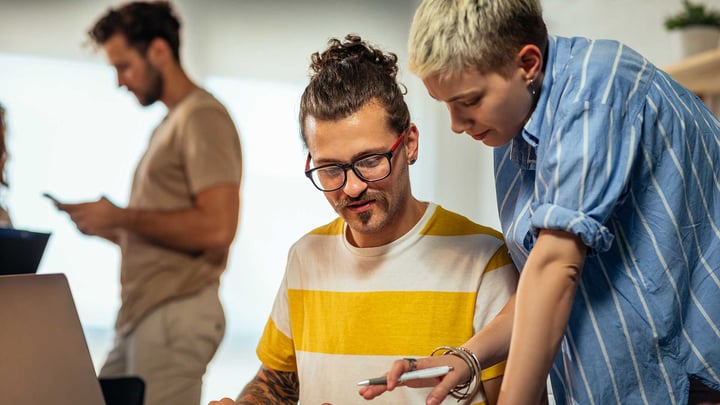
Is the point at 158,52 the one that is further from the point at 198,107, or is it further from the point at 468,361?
the point at 468,361

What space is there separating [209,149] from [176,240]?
1.04 feet

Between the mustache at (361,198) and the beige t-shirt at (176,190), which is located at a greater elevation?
the mustache at (361,198)

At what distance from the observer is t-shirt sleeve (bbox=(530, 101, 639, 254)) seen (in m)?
0.93

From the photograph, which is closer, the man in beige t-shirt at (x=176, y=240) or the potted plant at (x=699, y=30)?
the potted plant at (x=699, y=30)

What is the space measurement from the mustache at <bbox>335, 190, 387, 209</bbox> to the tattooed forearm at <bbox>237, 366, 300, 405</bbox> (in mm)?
342

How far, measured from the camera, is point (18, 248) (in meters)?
1.42

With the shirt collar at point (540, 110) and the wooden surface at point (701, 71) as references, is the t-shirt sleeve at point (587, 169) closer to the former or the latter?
the shirt collar at point (540, 110)

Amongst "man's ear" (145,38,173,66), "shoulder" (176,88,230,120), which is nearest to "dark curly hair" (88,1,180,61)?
"man's ear" (145,38,173,66)

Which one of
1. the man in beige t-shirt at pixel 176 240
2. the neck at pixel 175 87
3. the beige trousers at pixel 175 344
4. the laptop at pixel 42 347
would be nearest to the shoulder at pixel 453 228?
the laptop at pixel 42 347

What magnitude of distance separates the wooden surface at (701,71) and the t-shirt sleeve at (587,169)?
1.52 m

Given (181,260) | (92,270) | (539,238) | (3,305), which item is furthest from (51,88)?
(539,238)

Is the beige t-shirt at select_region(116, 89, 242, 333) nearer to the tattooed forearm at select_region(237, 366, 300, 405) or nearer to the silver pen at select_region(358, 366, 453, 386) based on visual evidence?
the tattooed forearm at select_region(237, 366, 300, 405)

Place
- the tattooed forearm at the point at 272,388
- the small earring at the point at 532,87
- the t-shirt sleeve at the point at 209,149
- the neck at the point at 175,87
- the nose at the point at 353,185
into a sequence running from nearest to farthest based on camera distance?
1. the small earring at the point at 532,87
2. the nose at the point at 353,185
3. the tattooed forearm at the point at 272,388
4. the t-shirt sleeve at the point at 209,149
5. the neck at the point at 175,87

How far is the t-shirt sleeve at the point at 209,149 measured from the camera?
104 inches
